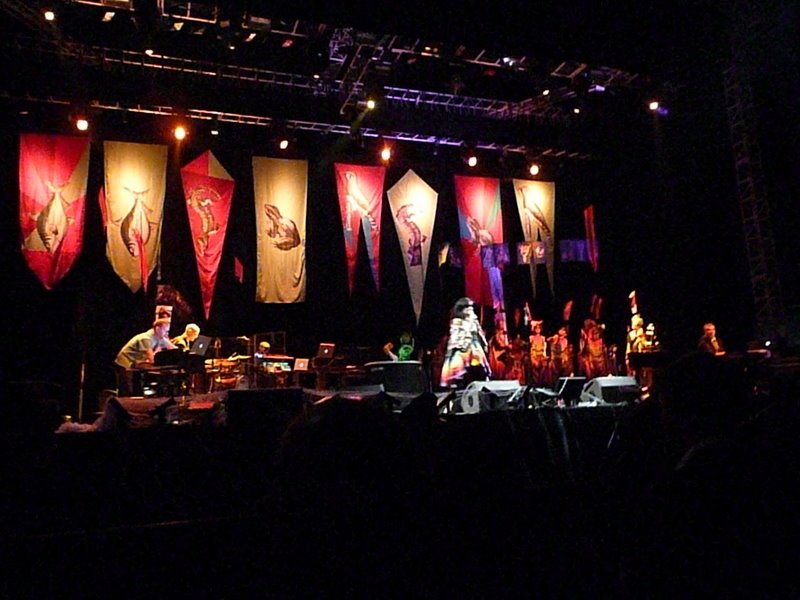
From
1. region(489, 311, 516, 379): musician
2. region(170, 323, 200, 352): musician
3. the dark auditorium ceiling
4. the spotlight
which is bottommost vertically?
region(489, 311, 516, 379): musician

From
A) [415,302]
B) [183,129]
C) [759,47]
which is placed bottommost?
[415,302]

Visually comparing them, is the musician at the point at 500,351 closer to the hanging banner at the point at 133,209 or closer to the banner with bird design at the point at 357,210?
the banner with bird design at the point at 357,210

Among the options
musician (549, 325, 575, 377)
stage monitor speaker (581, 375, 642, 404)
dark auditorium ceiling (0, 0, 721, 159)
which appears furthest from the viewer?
musician (549, 325, 575, 377)

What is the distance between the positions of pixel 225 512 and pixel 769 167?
1177cm

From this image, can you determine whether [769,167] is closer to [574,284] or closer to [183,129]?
[574,284]

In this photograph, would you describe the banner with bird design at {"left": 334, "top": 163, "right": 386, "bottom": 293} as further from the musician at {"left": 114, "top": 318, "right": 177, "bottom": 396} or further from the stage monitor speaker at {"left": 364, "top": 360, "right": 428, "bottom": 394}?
the musician at {"left": 114, "top": 318, "right": 177, "bottom": 396}

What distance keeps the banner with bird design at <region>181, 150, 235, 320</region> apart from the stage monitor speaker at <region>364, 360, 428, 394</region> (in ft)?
10.5

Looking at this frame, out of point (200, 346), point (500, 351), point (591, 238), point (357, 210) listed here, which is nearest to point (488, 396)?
point (200, 346)

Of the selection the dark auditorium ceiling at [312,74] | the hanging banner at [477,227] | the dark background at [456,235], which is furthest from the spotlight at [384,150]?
the hanging banner at [477,227]

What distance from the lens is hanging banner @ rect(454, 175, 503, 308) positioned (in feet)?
40.2

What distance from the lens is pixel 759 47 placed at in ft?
35.1

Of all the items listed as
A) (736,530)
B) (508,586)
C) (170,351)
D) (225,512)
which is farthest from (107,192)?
(736,530)

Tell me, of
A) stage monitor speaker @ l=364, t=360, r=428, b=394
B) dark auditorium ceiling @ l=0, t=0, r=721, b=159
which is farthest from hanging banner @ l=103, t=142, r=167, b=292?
stage monitor speaker @ l=364, t=360, r=428, b=394

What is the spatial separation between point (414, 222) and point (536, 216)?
2672 millimetres
